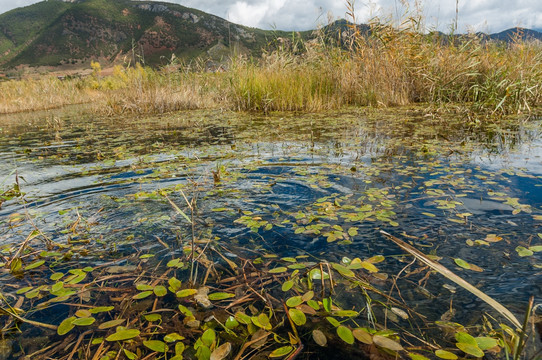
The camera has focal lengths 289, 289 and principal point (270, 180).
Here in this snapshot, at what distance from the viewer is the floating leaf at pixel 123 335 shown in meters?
1.01

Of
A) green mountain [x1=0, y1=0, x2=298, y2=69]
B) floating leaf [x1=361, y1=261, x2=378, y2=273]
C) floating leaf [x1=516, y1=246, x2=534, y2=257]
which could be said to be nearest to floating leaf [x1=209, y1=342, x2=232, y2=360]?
floating leaf [x1=361, y1=261, x2=378, y2=273]

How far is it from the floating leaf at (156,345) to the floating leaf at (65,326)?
1.08 ft

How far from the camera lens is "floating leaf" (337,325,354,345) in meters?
0.96

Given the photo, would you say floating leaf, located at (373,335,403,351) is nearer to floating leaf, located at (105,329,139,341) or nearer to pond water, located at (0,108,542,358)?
pond water, located at (0,108,542,358)

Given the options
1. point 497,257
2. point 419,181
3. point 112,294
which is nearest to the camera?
point 112,294

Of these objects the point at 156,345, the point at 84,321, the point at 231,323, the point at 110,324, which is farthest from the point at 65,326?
the point at 231,323

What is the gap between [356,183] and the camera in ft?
8.46

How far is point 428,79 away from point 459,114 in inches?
47.3

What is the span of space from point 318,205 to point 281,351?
128 cm

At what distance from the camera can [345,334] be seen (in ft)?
3.22

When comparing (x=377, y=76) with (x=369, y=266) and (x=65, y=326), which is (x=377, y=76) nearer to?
(x=369, y=266)

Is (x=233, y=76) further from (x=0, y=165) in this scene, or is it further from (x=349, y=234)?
(x=349, y=234)

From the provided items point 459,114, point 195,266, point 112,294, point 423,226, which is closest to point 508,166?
point 423,226

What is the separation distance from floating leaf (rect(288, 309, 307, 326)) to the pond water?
0.22 metres
